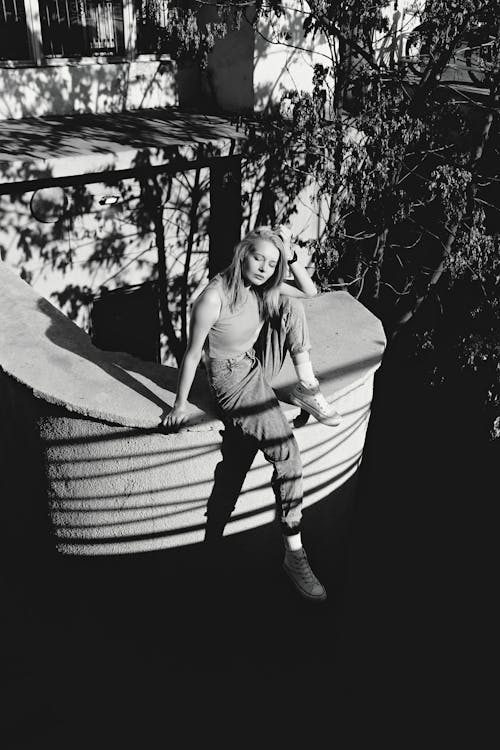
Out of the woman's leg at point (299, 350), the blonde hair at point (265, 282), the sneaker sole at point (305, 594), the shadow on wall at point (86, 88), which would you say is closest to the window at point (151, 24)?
the shadow on wall at point (86, 88)

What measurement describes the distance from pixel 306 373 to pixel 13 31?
6.79 metres

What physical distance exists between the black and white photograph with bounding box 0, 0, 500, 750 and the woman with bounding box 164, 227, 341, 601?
2 centimetres

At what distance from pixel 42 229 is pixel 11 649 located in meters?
4.96

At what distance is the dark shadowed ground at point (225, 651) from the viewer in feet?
14.8

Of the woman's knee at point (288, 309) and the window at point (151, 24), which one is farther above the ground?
the window at point (151, 24)

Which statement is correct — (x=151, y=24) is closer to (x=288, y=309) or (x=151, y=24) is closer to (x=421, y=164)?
(x=421, y=164)

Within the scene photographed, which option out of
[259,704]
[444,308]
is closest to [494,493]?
[444,308]

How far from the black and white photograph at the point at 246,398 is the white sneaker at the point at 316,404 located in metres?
0.02

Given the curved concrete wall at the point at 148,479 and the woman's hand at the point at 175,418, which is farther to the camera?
the curved concrete wall at the point at 148,479

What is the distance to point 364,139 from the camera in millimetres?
7004

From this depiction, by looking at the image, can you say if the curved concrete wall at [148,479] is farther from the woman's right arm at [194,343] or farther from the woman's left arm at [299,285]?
the woman's left arm at [299,285]

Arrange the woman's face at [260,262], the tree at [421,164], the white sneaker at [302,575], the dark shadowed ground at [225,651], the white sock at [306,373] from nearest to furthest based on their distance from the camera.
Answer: the woman's face at [260,262]
the white sock at [306,373]
the white sneaker at [302,575]
the dark shadowed ground at [225,651]
the tree at [421,164]

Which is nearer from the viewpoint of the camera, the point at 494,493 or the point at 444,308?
the point at 494,493

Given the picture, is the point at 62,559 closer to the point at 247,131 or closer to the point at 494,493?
the point at 494,493
